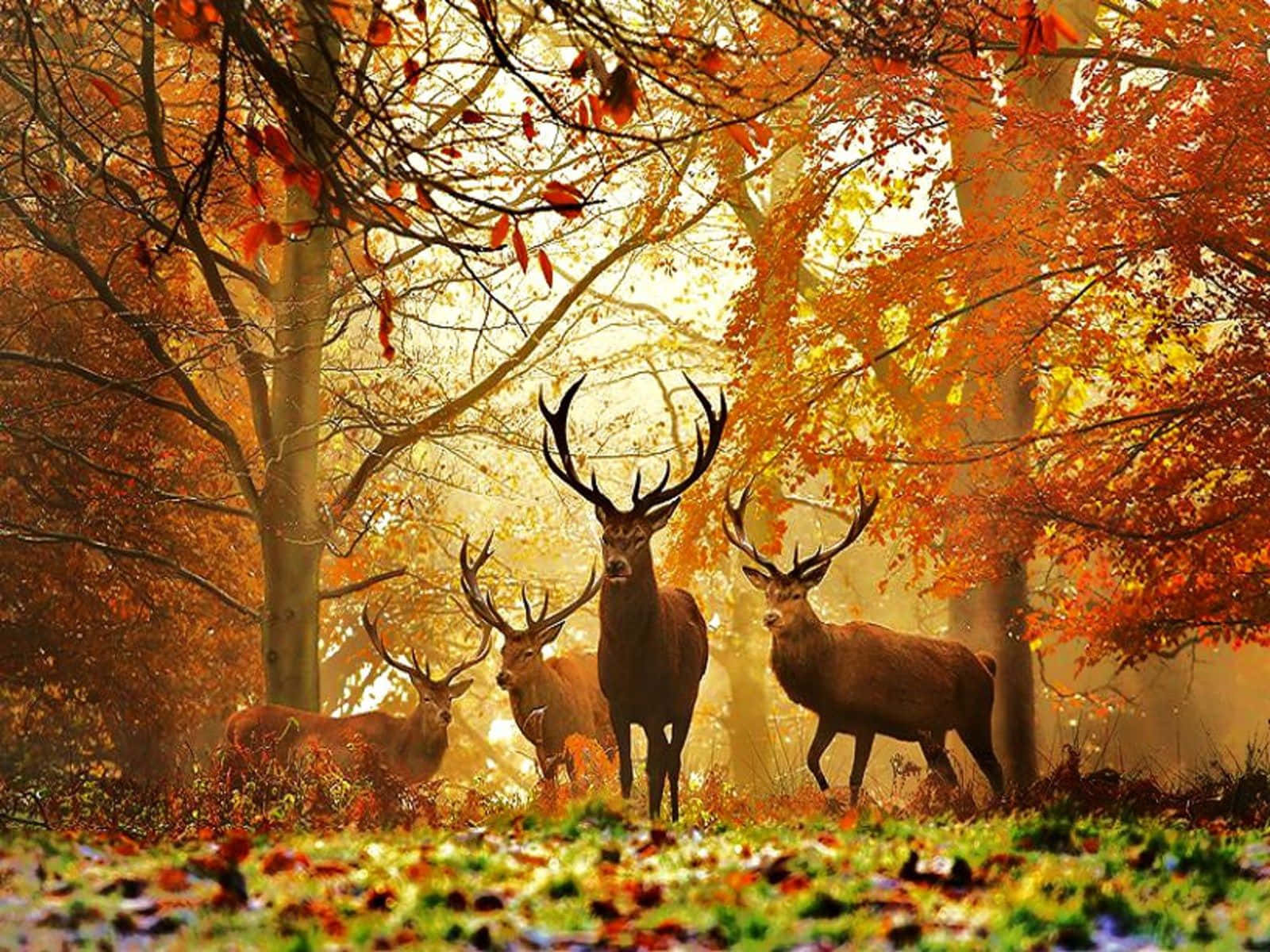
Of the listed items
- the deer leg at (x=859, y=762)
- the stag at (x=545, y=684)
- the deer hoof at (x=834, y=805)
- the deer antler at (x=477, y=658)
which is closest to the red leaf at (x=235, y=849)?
the deer hoof at (x=834, y=805)

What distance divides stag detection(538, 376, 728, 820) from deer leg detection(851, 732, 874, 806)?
136cm

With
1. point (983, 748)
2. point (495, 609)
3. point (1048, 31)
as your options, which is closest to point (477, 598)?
point (495, 609)

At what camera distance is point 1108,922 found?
5000 millimetres

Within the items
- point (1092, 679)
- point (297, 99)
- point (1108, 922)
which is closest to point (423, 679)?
point (297, 99)

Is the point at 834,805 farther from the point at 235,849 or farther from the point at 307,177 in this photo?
the point at 307,177

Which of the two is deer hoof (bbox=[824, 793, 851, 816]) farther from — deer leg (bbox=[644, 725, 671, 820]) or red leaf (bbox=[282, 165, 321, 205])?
red leaf (bbox=[282, 165, 321, 205])

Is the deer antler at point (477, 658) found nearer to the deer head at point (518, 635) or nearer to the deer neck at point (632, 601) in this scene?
the deer head at point (518, 635)

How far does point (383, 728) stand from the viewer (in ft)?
50.7

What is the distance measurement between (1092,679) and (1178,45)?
23635 millimetres

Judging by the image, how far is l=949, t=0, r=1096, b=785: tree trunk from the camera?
15.2 metres

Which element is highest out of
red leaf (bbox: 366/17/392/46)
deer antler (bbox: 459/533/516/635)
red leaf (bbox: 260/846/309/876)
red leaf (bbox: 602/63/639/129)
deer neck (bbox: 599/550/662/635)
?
red leaf (bbox: 366/17/392/46)

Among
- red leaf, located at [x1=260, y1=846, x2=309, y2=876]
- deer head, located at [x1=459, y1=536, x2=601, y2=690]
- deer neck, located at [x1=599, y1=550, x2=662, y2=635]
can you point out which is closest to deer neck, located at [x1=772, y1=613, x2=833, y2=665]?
deer neck, located at [x1=599, y1=550, x2=662, y2=635]

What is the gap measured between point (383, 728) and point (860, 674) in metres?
5.18

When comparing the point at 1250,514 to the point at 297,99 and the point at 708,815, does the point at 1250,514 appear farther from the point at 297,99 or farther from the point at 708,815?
the point at 297,99
